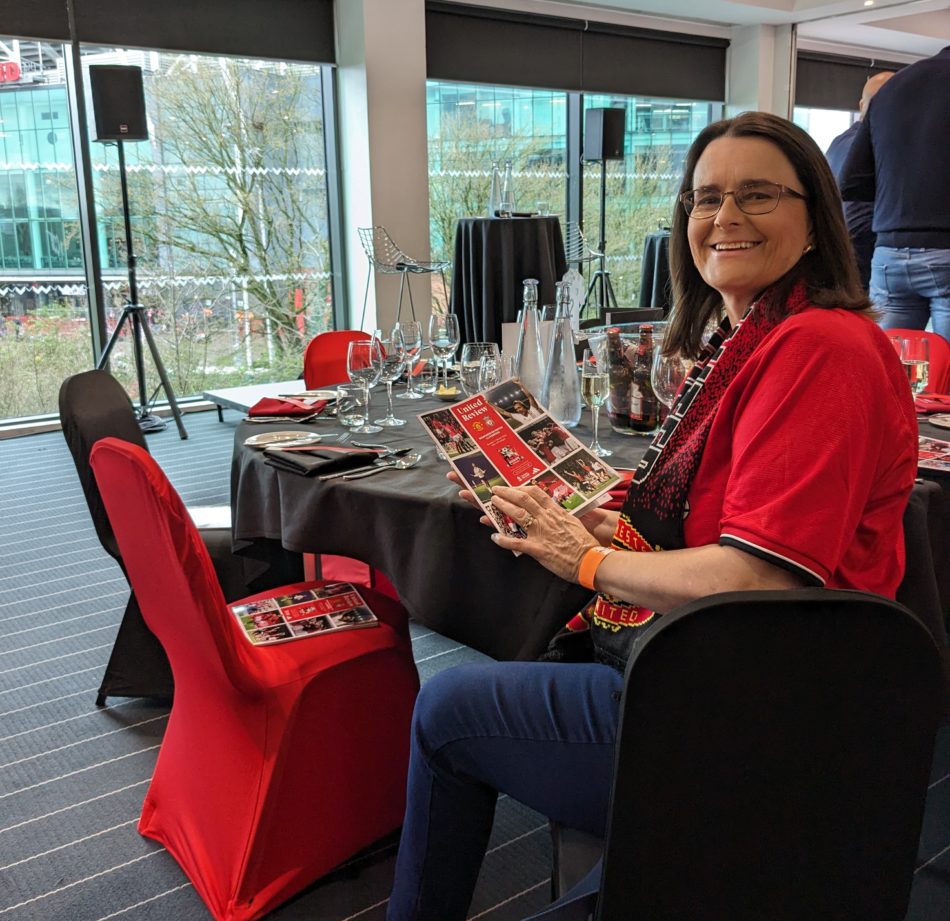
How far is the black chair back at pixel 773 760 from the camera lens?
2.25 feet

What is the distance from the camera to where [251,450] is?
198 cm

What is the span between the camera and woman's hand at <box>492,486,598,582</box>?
1.34m

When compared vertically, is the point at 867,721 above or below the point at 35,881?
A: above

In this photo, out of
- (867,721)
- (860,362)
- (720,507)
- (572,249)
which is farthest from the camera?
(572,249)

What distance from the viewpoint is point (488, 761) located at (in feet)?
4.20

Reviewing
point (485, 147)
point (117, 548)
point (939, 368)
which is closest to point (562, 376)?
point (117, 548)

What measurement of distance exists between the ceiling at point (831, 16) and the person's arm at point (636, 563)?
6208mm

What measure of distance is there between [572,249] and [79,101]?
3.73 meters

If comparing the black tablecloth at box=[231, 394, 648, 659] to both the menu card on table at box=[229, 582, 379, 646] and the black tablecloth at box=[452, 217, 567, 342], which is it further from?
the black tablecloth at box=[452, 217, 567, 342]

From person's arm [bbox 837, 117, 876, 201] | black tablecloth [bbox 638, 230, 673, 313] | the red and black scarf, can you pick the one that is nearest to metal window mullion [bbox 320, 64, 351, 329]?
black tablecloth [bbox 638, 230, 673, 313]

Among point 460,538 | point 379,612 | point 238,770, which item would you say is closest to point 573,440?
point 460,538

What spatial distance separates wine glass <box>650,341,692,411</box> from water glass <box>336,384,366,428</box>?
0.72m

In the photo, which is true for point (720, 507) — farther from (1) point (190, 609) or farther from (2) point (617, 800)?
(1) point (190, 609)

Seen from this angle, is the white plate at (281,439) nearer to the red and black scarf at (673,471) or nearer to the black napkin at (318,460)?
the black napkin at (318,460)
